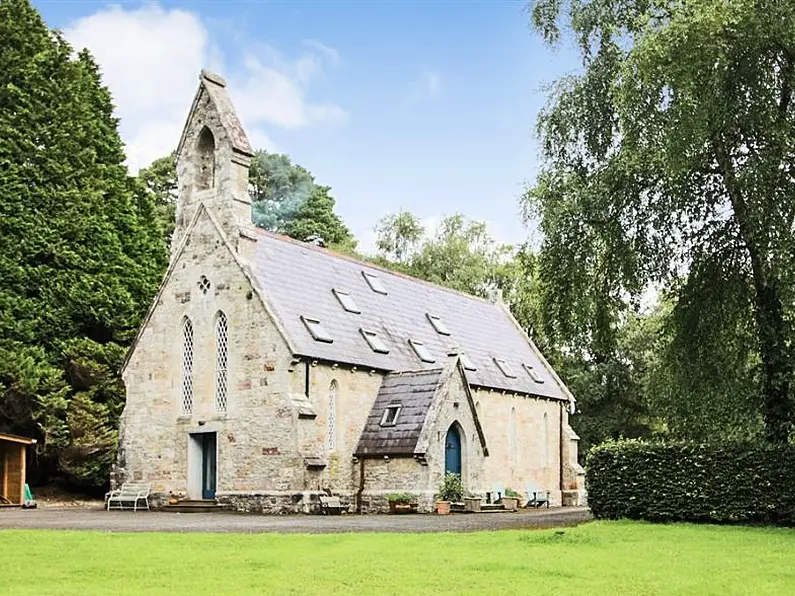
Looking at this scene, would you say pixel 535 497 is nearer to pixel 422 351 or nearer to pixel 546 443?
pixel 546 443

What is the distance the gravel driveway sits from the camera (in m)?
22.0

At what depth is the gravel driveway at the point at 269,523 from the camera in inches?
867

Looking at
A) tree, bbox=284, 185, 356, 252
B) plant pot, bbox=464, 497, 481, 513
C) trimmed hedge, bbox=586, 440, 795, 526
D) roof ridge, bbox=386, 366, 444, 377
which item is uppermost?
tree, bbox=284, 185, 356, 252

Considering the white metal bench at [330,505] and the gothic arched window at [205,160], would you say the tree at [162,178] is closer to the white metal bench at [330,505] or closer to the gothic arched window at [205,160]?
the gothic arched window at [205,160]

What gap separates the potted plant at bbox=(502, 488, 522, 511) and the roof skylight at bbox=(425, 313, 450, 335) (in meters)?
6.52

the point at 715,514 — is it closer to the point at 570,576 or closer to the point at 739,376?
the point at 739,376

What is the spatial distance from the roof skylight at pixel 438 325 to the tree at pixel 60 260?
1216 centimetres

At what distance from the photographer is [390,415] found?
32.8 m

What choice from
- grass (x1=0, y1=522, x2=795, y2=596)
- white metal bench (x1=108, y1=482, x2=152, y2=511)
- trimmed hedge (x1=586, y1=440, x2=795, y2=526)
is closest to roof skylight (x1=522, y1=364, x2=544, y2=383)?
white metal bench (x1=108, y1=482, x2=152, y2=511)

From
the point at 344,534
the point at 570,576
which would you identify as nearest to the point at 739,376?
the point at 344,534

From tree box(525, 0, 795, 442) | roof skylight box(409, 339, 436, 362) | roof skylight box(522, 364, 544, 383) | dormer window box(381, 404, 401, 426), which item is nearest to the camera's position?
tree box(525, 0, 795, 442)

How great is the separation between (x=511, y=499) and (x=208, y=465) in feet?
34.3

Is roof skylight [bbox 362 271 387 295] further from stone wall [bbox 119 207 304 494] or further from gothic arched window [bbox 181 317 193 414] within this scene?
gothic arched window [bbox 181 317 193 414]

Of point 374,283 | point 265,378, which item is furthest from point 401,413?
point 374,283
